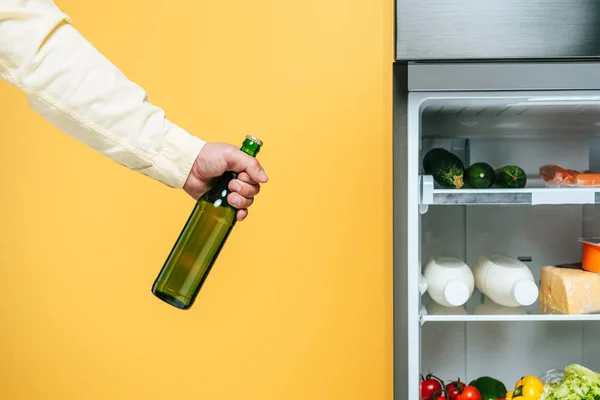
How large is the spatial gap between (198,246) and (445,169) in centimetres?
67

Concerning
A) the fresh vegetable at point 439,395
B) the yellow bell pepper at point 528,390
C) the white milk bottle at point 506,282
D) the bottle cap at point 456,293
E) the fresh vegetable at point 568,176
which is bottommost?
the fresh vegetable at point 439,395

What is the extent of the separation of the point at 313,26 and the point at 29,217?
111cm

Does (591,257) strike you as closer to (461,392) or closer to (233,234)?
(461,392)

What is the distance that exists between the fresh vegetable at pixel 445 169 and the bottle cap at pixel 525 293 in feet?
0.91

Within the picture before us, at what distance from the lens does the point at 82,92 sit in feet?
3.25

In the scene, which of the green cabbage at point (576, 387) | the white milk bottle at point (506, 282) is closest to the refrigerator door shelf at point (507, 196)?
the white milk bottle at point (506, 282)

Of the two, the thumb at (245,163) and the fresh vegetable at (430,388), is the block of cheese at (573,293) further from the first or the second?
the thumb at (245,163)

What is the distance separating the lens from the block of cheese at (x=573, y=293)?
1447mm


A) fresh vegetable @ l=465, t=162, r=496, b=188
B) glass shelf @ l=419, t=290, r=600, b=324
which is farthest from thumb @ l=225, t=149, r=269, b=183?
fresh vegetable @ l=465, t=162, r=496, b=188

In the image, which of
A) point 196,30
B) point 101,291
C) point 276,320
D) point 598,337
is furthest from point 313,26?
point 598,337

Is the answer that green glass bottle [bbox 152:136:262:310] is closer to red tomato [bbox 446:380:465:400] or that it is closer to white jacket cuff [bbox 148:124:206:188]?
white jacket cuff [bbox 148:124:206:188]

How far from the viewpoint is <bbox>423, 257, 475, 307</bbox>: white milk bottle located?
4.69ft

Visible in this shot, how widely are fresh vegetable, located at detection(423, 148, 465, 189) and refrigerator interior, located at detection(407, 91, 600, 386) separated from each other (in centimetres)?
4

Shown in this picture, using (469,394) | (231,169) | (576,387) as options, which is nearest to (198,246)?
(231,169)
